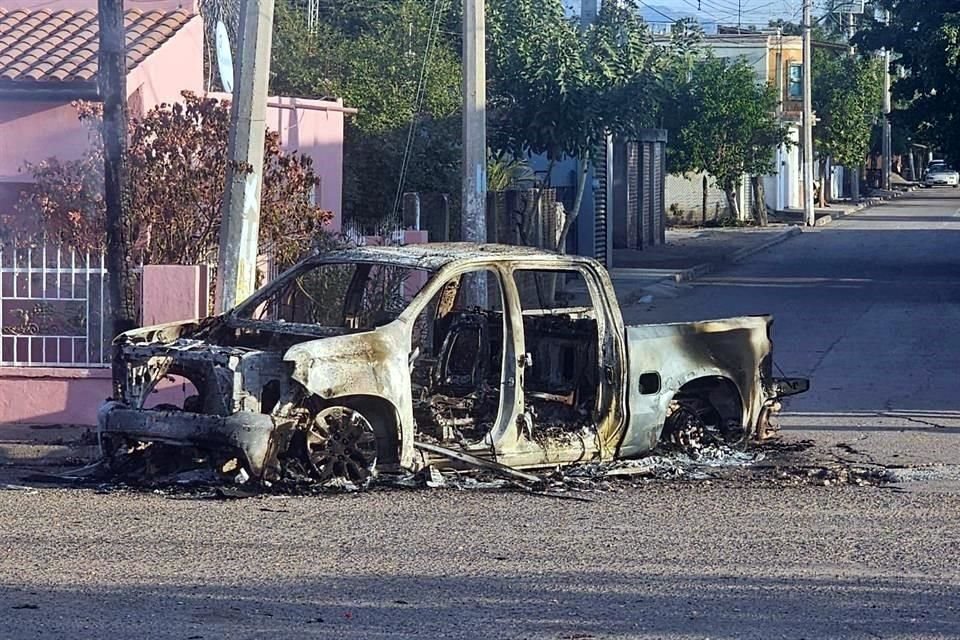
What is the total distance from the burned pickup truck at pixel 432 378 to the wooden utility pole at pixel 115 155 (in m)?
1.25

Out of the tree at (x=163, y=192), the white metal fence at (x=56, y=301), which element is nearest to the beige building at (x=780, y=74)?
the tree at (x=163, y=192)

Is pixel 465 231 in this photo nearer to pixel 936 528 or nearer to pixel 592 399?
pixel 592 399

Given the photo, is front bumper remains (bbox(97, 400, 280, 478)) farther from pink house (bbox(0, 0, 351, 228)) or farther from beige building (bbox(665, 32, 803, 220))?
beige building (bbox(665, 32, 803, 220))

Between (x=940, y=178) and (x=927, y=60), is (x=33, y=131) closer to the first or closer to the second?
(x=927, y=60)

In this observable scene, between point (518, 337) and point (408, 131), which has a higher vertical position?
point (408, 131)

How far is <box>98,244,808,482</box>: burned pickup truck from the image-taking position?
9031 millimetres

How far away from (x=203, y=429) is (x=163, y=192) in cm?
497

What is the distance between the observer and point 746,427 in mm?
11039

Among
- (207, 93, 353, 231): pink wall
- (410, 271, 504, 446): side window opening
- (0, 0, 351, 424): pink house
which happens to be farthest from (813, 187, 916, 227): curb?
(410, 271, 504, 446): side window opening

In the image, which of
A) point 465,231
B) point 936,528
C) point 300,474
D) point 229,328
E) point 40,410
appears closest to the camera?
point 936,528

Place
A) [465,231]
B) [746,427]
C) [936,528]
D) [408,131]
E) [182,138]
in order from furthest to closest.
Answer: [408,131] → [465,231] → [182,138] → [746,427] → [936,528]

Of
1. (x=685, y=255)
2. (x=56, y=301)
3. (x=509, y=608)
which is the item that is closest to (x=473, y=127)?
(x=56, y=301)

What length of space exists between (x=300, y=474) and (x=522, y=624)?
3.18 m

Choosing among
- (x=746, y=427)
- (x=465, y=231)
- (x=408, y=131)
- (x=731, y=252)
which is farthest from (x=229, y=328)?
(x=731, y=252)
